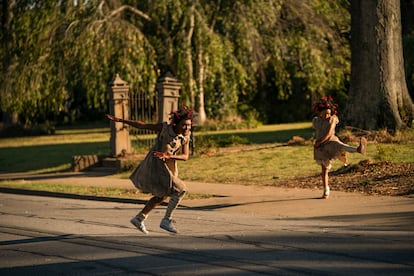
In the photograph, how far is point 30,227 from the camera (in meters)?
12.4

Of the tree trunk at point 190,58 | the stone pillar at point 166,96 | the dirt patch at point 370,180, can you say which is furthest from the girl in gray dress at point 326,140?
the tree trunk at point 190,58

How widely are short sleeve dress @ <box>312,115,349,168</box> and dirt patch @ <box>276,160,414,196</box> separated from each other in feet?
3.92

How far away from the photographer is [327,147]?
568 inches

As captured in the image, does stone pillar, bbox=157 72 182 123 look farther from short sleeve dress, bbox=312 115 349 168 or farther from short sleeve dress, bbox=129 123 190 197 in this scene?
short sleeve dress, bbox=129 123 190 197

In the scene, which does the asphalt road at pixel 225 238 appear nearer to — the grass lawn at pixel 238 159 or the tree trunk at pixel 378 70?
the grass lawn at pixel 238 159

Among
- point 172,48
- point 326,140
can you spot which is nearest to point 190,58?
point 172,48

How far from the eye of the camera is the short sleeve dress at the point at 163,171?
10.7 m

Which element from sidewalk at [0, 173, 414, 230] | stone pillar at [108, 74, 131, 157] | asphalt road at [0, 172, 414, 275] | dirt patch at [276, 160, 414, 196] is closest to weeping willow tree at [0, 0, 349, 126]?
stone pillar at [108, 74, 131, 157]

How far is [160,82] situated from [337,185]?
8.55 meters

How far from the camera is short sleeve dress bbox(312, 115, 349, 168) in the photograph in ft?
47.0

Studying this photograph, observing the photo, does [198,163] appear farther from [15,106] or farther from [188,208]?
[15,106]

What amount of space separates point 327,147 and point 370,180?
6.91ft

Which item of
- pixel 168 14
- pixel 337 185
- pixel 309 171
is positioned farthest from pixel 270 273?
pixel 168 14

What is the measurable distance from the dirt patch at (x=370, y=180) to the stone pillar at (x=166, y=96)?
648 cm
